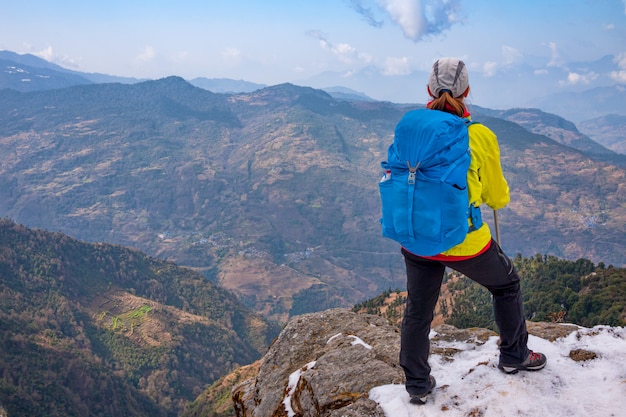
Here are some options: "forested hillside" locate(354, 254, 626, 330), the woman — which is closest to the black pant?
the woman

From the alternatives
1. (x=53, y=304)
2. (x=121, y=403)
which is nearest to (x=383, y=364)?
(x=121, y=403)

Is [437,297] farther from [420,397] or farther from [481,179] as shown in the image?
[481,179]

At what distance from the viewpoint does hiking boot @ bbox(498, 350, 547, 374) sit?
15.3ft

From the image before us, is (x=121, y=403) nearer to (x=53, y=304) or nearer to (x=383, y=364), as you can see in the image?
(x=53, y=304)

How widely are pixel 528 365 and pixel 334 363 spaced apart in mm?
2901

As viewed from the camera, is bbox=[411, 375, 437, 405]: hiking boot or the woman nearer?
the woman

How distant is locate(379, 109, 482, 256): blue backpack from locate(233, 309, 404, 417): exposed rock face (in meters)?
2.44

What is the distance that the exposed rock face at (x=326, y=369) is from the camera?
5633 mm

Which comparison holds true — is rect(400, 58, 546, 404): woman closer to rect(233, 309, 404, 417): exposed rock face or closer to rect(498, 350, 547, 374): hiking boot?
rect(498, 350, 547, 374): hiking boot

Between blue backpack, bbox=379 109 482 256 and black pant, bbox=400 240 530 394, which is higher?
blue backpack, bbox=379 109 482 256

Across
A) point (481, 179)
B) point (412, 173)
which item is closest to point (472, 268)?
point (481, 179)

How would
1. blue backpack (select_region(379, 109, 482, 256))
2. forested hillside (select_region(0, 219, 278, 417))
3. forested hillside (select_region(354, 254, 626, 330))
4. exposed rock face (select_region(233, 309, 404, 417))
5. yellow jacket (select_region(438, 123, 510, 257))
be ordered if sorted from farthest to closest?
forested hillside (select_region(0, 219, 278, 417))
forested hillside (select_region(354, 254, 626, 330))
exposed rock face (select_region(233, 309, 404, 417))
yellow jacket (select_region(438, 123, 510, 257))
blue backpack (select_region(379, 109, 482, 256))

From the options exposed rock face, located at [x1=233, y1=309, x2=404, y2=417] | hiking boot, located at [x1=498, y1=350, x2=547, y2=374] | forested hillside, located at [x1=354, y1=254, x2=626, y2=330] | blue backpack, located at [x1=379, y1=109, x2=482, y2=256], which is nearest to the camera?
blue backpack, located at [x1=379, y1=109, x2=482, y2=256]

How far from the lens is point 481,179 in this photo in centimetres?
409
